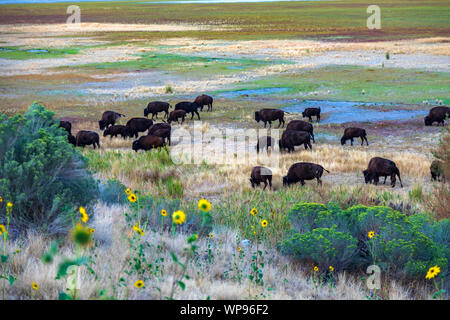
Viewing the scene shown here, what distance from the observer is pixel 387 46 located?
63.5 meters

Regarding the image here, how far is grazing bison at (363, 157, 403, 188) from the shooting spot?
513 inches

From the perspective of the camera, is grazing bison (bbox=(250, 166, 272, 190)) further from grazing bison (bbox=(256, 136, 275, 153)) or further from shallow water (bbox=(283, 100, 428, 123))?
shallow water (bbox=(283, 100, 428, 123))

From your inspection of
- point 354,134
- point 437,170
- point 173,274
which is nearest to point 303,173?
point 437,170

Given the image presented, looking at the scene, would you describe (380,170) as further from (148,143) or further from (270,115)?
(270,115)

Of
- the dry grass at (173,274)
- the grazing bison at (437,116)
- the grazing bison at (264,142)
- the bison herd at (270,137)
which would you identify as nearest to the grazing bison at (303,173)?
the bison herd at (270,137)

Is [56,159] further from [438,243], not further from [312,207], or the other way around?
[438,243]

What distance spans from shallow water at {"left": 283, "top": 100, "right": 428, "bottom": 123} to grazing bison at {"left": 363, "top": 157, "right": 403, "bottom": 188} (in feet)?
38.5

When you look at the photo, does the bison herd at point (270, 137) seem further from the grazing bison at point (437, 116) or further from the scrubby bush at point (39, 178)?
the scrubby bush at point (39, 178)

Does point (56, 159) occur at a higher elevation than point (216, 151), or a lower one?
higher

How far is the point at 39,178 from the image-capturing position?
6.28 meters

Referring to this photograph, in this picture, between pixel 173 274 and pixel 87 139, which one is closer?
pixel 173 274

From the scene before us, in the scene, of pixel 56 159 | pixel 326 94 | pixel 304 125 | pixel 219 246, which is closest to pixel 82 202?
pixel 56 159

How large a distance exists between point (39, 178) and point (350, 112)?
863 inches
